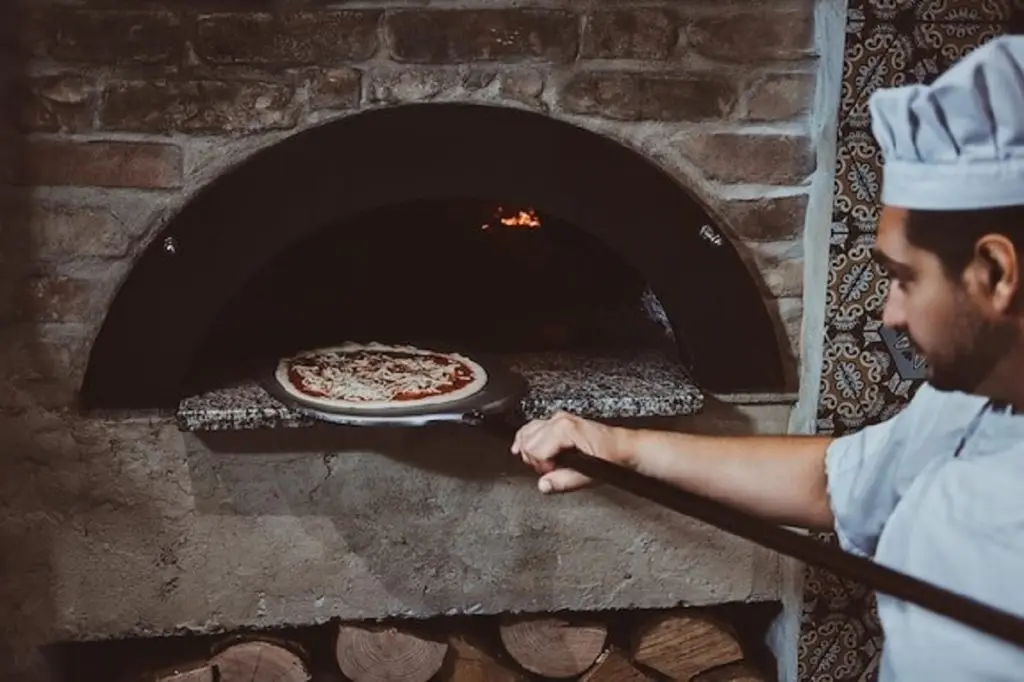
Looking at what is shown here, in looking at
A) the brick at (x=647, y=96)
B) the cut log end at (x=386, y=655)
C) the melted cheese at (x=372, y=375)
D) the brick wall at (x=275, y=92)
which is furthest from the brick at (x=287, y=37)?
the cut log end at (x=386, y=655)

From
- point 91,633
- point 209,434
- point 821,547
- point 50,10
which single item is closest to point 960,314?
point 821,547

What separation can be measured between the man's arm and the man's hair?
39 centimetres

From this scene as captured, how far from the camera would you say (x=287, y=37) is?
1.84 meters

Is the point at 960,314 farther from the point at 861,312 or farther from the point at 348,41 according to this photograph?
the point at 348,41

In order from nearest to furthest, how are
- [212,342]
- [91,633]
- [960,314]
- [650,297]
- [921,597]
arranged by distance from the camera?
1. [921,597]
2. [960,314]
3. [91,633]
4. [212,342]
5. [650,297]

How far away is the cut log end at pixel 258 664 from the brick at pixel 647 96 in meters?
0.95

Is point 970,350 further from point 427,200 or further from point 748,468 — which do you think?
point 427,200

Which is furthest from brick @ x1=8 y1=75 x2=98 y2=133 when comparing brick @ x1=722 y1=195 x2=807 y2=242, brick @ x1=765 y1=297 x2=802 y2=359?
brick @ x1=765 y1=297 x2=802 y2=359

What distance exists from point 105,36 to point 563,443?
90cm

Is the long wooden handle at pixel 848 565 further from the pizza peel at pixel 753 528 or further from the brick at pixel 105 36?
the brick at pixel 105 36

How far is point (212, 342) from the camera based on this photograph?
6.97ft

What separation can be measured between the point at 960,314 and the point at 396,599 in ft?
3.83

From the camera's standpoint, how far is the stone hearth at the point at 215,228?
184 cm

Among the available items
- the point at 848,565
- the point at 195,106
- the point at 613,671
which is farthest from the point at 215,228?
the point at 848,565
